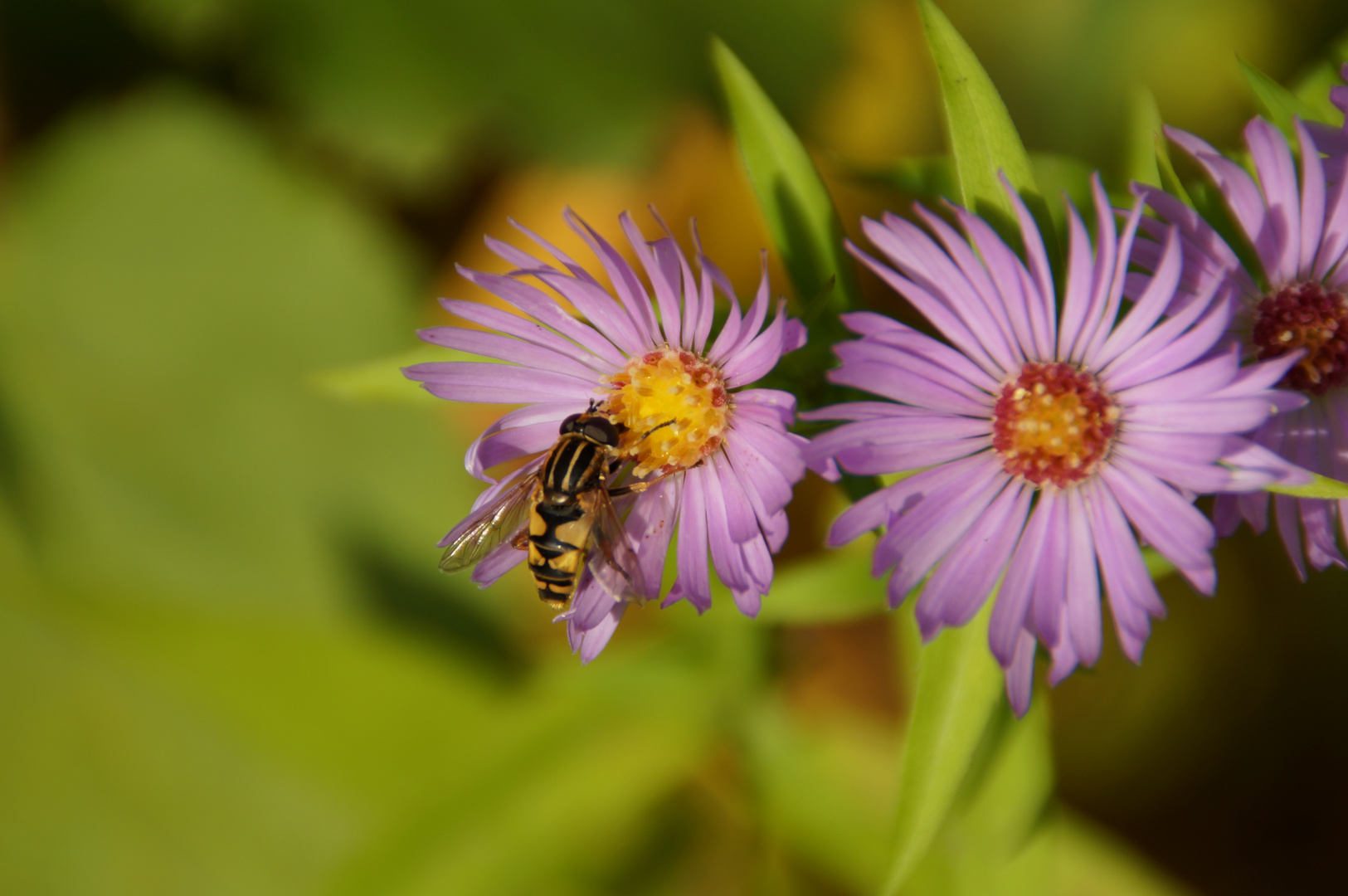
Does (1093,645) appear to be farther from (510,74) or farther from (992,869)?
(510,74)

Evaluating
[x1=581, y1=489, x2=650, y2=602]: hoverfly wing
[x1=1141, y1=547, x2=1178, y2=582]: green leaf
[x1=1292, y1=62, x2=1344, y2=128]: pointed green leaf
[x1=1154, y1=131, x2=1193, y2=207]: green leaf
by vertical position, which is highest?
[x1=1292, y1=62, x2=1344, y2=128]: pointed green leaf

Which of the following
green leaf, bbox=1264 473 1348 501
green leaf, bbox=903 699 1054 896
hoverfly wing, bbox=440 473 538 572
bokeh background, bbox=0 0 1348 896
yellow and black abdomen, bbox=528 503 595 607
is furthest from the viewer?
bokeh background, bbox=0 0 1348 896

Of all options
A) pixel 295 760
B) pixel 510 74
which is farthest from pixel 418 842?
pixel 510 74

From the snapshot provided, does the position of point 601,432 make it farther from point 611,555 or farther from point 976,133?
point 976,133

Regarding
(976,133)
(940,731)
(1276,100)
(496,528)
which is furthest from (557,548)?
(1276,100)

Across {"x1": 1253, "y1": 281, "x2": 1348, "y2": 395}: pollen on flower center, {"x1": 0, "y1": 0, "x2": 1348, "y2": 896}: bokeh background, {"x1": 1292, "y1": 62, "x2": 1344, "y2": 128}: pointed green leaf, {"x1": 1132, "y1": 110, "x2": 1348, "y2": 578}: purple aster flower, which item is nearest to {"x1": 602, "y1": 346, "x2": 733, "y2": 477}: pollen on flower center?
{"x1": 1132, "y1": 110, "x2": 1348, "y2": 578}: purple aster flower

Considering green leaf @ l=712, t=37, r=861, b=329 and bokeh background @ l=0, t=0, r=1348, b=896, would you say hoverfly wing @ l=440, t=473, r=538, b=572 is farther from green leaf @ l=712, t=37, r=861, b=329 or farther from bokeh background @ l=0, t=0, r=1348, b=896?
bokeh background @ l=0, t=0, r=1348, b=896

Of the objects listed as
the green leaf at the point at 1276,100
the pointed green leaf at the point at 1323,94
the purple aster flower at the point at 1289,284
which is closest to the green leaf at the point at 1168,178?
the purple aster flower at the point at 1289,284

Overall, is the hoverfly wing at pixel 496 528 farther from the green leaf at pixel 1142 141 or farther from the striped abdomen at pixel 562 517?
the green leaf at pixel 1142 141
